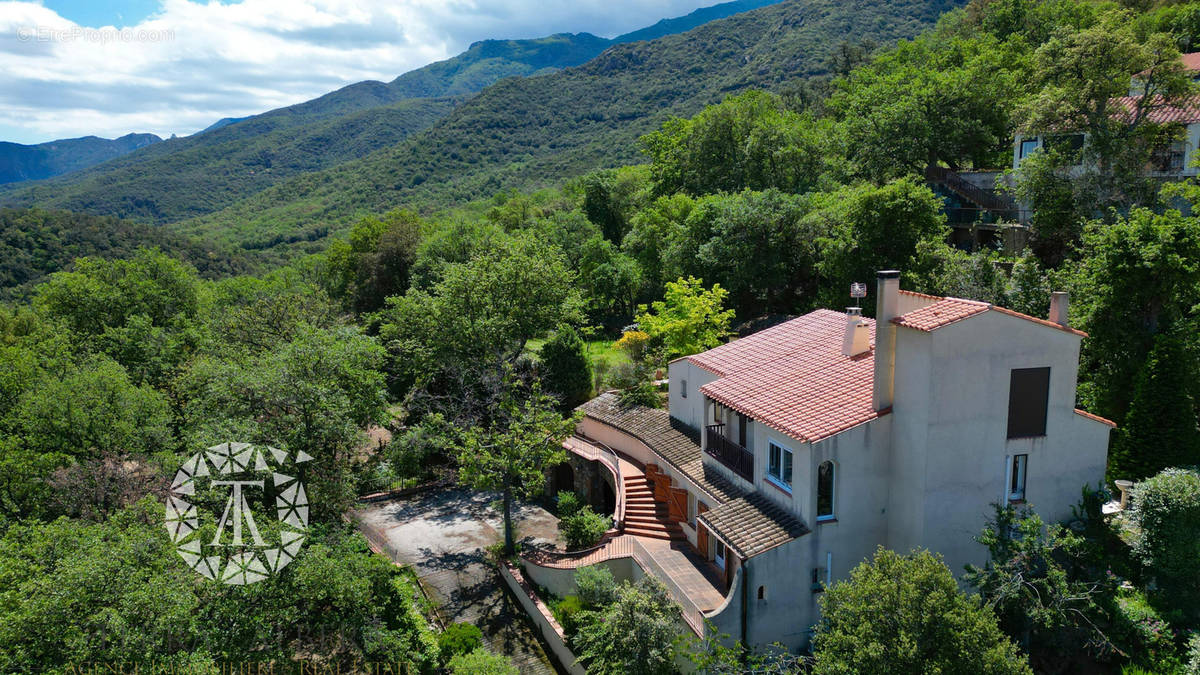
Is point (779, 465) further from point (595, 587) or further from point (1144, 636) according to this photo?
point (1144, 636)

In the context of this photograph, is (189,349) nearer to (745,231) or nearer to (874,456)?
(745,231)

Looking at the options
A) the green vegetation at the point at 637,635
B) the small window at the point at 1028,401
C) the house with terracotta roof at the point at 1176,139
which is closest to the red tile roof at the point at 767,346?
the small window at the point at 1028,401

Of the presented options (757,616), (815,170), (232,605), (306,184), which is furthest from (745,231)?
(306,184)

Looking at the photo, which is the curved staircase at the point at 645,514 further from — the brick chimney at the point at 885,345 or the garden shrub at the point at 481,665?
the brick chimney at the point at 885,345

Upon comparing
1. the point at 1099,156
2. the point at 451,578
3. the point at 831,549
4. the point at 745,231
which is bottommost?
the point at 451,578

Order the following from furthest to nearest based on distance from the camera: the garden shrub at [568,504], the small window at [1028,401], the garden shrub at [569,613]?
the garden shrub at [568,504] → the garden shrub at [569,613] → the small window at [1028,401]
